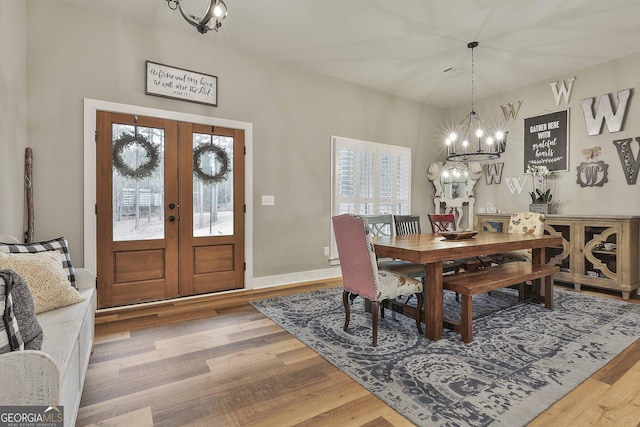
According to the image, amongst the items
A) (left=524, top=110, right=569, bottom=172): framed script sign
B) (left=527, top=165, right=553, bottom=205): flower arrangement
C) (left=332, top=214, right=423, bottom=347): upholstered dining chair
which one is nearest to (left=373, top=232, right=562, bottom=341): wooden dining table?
(left=332, top=214, right=423, bottom=347): upholstered dining chair

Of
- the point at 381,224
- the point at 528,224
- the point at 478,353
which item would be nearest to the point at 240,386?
the point at 478,353

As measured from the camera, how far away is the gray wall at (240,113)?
2.88m

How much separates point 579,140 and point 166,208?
17.3ft

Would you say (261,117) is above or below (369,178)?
above

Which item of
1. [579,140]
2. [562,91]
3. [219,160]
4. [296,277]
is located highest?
[562,91]

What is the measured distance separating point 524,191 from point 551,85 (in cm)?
152

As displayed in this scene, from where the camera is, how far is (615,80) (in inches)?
156

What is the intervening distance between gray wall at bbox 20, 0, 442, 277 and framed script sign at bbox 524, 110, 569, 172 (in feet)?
5.01

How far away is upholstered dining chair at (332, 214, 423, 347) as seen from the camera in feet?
7.53

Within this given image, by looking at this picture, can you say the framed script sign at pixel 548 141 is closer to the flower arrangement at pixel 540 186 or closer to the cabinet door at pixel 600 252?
the flower arrangement at pixel 540 186

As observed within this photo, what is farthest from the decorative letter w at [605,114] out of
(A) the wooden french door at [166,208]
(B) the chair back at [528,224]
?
(A) the wooden french door at [166,208]

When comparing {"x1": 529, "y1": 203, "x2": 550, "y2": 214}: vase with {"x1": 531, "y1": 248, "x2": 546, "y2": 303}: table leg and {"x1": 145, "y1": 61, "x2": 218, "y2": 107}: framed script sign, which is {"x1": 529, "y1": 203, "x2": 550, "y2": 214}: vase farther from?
{"x1": 145, "y1": 61, "x2": 218, "y2": 107}: framed script sign

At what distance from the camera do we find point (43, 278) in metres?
1.76

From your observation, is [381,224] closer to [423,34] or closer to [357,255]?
[357,255]
